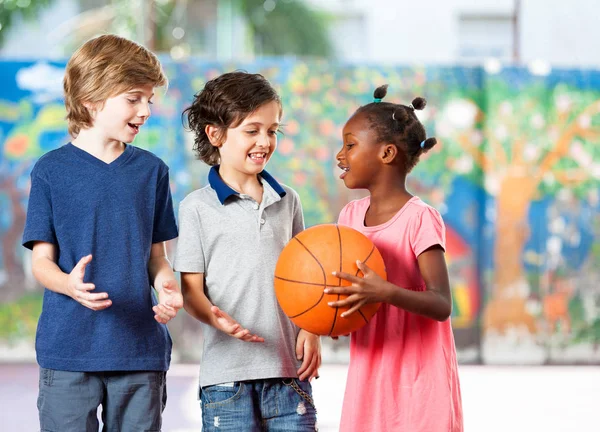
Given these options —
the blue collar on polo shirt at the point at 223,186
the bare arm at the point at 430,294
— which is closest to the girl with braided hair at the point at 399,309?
the bare arm at the point at 430,294

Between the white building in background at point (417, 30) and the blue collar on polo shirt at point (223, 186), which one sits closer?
the blue collar on polo shirt at point (223, 186)

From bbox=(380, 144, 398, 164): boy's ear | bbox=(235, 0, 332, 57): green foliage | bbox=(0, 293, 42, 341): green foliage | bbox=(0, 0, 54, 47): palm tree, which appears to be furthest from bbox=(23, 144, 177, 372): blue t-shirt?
bbox=(235, 0, 332, 57): green foliage

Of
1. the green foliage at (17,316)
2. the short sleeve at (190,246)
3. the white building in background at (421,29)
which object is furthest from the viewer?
the white building in background at (421,29)

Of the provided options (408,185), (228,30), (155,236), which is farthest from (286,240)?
(228,30)

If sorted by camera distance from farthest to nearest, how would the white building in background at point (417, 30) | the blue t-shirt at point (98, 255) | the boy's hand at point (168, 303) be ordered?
the white building in background at point (417, 30) < the blue t-shirt at point (98, 255) < the boy's hand at point (168, 303)

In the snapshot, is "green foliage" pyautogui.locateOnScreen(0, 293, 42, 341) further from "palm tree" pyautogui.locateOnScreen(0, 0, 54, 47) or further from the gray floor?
"palm tree" pyautogui.locateOnScreen(0, 0, 54, 47)

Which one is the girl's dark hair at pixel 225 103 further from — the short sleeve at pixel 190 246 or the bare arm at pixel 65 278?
the bare arm at pixel 65 278

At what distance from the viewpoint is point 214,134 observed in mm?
2730

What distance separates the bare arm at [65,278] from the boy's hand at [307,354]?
618mm

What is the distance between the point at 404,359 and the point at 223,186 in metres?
0.77

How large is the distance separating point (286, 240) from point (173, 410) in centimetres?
313

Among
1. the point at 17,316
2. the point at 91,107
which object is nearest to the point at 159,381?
the point at 91,107

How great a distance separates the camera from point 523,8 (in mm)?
11531

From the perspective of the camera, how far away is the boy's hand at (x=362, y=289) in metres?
2.28
